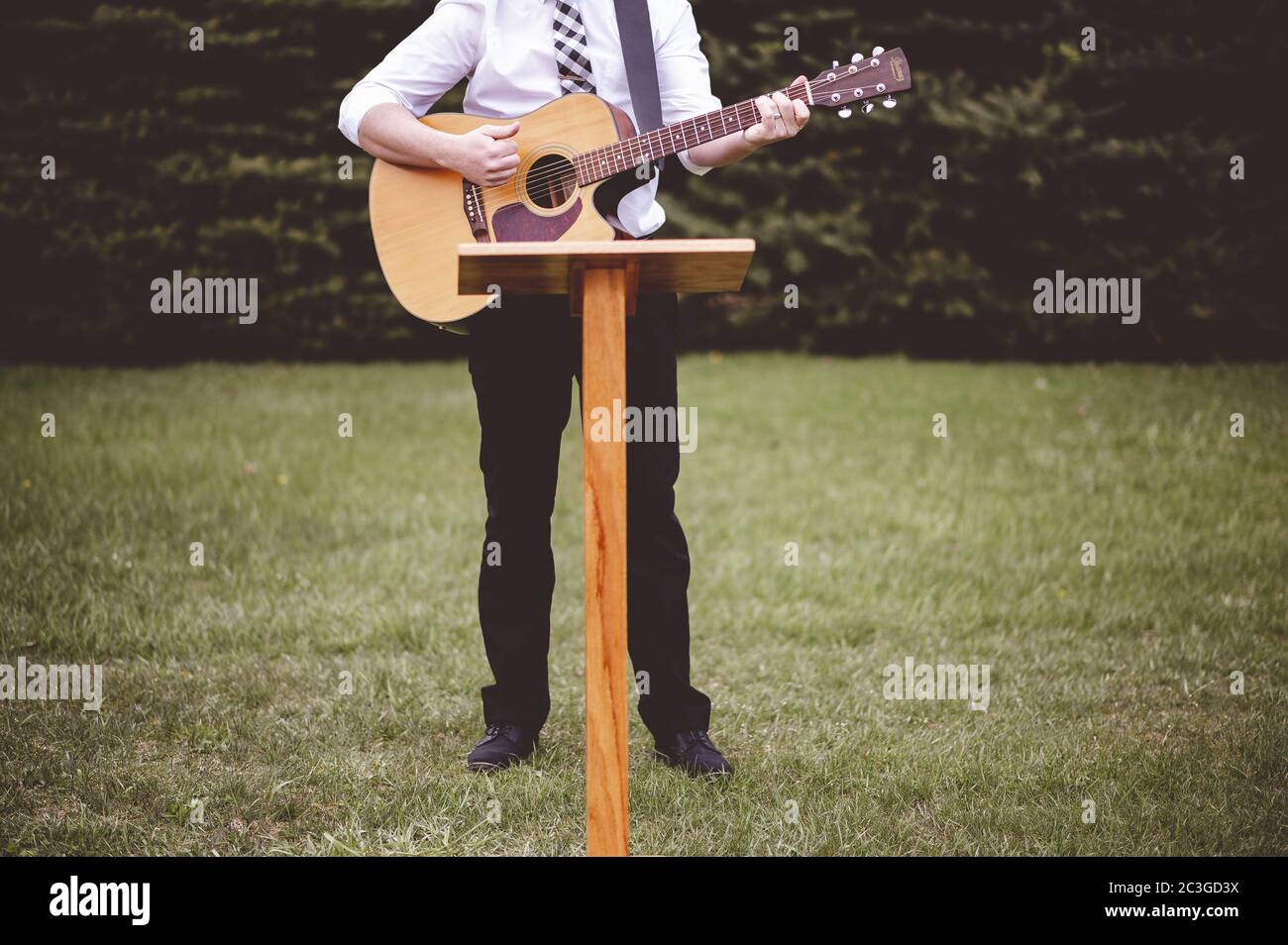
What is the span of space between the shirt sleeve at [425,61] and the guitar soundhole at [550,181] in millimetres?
373

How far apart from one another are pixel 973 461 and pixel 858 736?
3.77 m

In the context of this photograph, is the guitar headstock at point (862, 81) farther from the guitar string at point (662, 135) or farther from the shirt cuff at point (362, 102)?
the shirt cuff at point (362, 102)

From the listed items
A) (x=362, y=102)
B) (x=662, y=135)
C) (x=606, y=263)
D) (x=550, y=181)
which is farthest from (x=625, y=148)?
(x=362, y=102)

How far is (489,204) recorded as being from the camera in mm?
3023

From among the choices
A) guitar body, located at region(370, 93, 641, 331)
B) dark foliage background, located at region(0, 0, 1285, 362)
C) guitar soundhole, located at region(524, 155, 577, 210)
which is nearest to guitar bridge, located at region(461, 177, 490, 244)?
guitar body, located at region(370, 93, 641, 331)

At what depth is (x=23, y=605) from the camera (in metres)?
4.68

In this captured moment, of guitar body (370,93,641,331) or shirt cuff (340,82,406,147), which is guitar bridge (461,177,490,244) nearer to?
guitar body (370,93,641,331)

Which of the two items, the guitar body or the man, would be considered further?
the man

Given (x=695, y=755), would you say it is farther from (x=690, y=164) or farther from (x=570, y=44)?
(x=570, y=44)

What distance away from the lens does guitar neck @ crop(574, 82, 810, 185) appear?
9.50 ft

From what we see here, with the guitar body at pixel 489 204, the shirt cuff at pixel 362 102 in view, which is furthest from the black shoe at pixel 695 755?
the shirt cuff at pixel 362 102

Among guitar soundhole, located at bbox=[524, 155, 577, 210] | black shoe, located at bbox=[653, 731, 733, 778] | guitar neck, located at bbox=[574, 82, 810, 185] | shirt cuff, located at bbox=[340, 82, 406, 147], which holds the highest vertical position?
shirt cuff, located at bbox=[340, 82, 406, 147]

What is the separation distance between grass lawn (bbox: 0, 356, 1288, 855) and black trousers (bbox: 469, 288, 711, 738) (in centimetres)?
26
